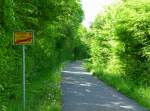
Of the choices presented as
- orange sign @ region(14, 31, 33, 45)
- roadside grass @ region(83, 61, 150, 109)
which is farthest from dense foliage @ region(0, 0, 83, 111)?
roadside grass @ region(83, 61, 150, 109)

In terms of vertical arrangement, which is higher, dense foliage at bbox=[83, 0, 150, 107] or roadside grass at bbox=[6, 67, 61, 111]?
dense foliage at bbox=[83, 0, 150, 107]

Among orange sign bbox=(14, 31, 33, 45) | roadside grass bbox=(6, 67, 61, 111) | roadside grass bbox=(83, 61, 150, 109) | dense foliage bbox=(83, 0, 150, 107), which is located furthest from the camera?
dense foliage bbox=(83, 0, 150, 107)

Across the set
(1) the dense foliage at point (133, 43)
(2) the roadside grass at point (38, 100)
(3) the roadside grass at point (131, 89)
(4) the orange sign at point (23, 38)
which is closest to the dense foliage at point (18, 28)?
(2) the roadside grass at point (38, 100)

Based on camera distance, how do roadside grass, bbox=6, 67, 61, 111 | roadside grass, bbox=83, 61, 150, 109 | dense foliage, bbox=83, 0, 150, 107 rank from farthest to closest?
dense foliage, bbox=83, 0, 150, 107
roadside grass, bbox=83, 61, 150, 109
roadside grass, bbox=6, 67, 61, 111

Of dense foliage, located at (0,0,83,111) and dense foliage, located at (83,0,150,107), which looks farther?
dense foliage, located at (83,0,150,107)

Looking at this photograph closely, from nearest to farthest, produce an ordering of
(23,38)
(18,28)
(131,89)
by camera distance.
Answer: (23,38) < (18,28) < (131,89)

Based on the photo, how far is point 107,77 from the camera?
30.7m

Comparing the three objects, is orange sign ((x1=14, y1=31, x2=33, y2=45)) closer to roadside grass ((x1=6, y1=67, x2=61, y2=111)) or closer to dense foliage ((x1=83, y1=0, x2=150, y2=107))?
roadside grass ((x1=6, y1=67, x2=61, y2=111))

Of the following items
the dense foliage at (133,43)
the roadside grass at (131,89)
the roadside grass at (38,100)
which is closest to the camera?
the roadside grass at (38,100)

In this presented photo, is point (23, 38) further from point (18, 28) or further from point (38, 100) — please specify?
point (38, 100)

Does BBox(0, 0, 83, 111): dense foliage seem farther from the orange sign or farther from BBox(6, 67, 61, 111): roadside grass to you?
the orange sign

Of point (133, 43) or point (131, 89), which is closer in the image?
point (131, 89)

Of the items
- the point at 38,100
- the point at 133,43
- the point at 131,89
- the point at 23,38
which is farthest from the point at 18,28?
the point at 133,43

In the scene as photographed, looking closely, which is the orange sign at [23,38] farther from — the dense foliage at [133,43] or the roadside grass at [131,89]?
the dense foliage at [133,43]
